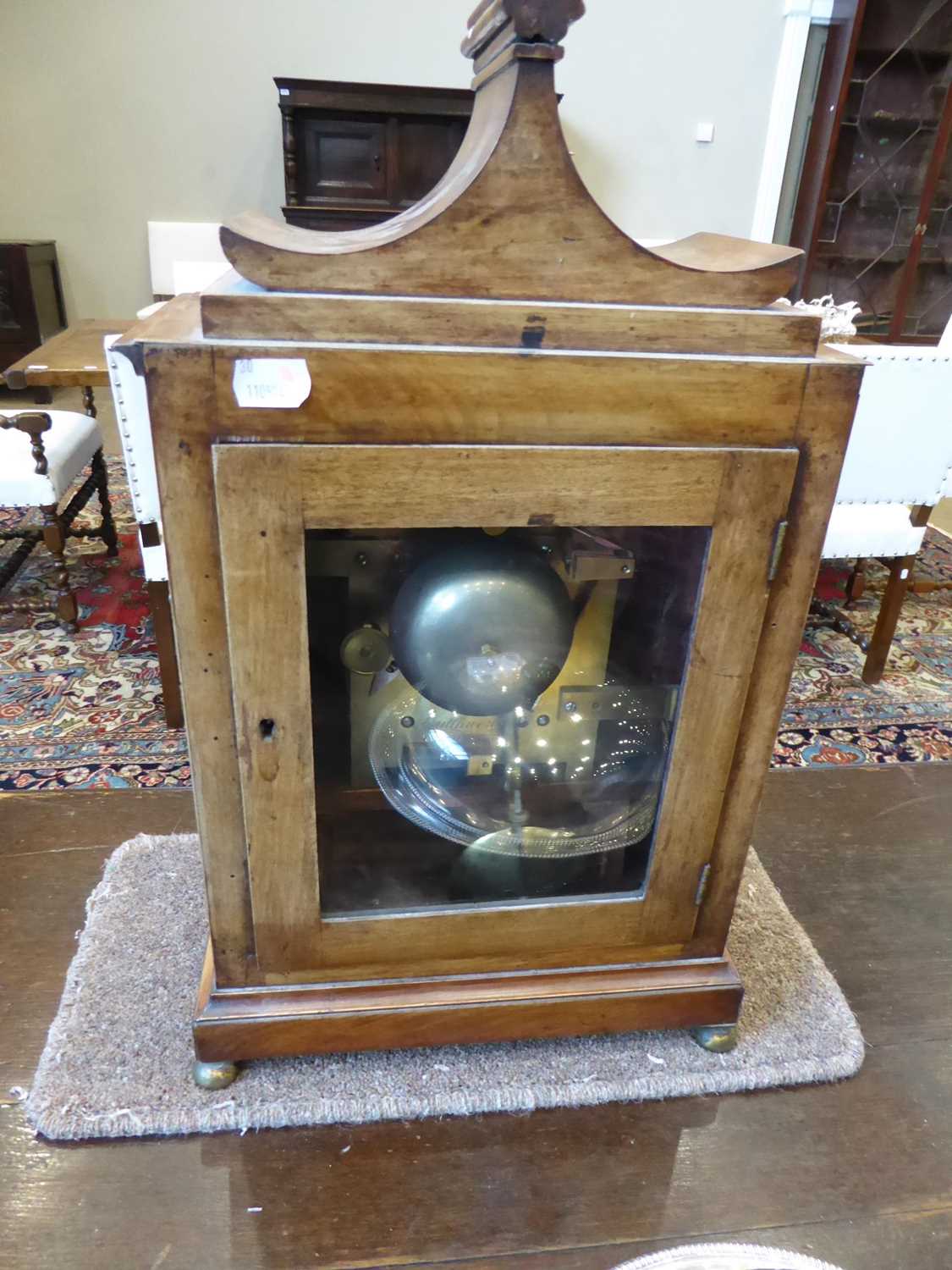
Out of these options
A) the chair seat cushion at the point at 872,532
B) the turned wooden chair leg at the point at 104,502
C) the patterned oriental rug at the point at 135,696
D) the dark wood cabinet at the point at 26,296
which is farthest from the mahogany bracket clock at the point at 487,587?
the dark wood cabinet at the point at 26,296

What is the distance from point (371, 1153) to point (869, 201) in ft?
13.6

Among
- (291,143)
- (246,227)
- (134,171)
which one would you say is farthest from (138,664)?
(134,171)

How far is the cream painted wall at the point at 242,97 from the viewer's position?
3.50 m

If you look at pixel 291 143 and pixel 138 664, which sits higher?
pixel 291 143

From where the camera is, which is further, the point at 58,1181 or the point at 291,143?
the point at 291,143

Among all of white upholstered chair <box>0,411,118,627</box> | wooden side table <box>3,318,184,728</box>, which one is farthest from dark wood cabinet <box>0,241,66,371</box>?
white upholstered chair <box>0,411,118,627</box>

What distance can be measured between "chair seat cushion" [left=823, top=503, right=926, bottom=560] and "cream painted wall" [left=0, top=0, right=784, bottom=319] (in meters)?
2.58

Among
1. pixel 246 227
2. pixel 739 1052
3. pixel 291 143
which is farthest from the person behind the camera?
pixel 291 143

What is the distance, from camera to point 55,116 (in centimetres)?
360

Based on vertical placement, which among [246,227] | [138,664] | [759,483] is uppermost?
[246,227]

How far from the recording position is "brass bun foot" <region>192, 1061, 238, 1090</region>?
3.01 ft

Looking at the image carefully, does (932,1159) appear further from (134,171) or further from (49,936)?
(134,171)

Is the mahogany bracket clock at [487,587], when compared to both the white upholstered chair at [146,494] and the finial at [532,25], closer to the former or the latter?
the finial at [532,25]

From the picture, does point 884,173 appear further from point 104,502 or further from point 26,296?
point 26,296
